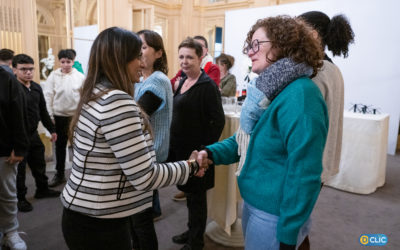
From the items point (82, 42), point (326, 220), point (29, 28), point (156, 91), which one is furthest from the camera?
point (82, 42)

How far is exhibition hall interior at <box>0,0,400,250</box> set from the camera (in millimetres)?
962

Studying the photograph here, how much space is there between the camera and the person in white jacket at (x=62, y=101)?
11.1 feet

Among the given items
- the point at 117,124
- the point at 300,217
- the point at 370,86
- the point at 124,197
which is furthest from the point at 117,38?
the point at 370,86

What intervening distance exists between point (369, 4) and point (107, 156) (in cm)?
574

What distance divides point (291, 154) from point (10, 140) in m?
1.88

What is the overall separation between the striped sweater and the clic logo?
206 cm

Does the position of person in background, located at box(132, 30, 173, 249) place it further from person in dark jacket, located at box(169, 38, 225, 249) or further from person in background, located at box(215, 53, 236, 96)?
person in background, located at box(215, 53, 236, 96)

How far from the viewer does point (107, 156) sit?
39.3 inches

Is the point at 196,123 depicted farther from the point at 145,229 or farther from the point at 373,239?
the point at 373,239

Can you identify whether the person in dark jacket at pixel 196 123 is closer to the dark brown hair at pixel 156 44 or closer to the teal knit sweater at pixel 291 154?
the dark brown hair at pixel 156 44

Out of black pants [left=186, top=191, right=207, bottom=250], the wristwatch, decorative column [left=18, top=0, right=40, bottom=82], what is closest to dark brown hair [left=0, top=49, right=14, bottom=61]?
decorative column [left=18, top=0, right=40, bottom=82]

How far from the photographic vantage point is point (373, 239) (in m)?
2.39

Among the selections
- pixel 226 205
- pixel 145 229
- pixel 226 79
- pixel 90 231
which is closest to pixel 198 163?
pixel 90 231

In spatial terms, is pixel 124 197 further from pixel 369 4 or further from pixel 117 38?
pixel 369 4
